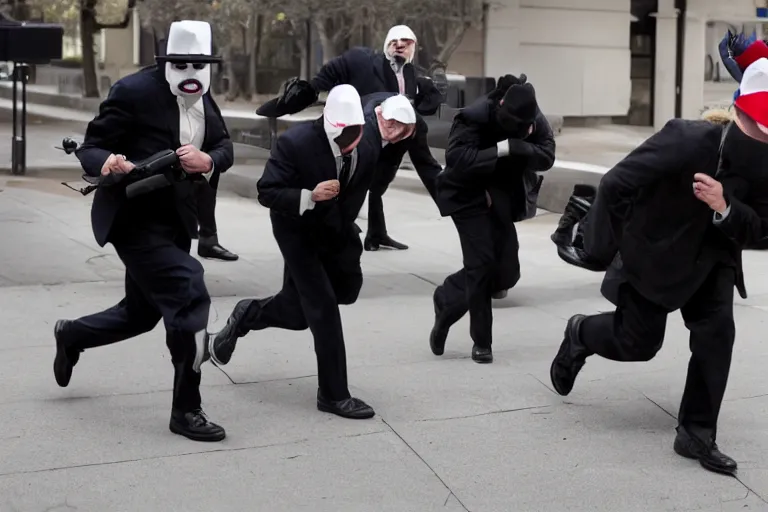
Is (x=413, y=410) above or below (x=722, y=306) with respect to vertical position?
below

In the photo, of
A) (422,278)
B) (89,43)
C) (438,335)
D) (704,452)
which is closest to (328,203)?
(438,335)

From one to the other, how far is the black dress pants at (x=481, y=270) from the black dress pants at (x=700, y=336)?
5.06 feet

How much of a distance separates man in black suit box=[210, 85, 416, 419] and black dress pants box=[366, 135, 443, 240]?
186 cm

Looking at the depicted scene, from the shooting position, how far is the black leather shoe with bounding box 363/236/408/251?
11398 millimetres

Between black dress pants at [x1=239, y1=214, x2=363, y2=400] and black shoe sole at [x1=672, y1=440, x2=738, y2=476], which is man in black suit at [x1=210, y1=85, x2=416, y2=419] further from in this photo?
black shoe sole at [x1=672, y1=440, x2=738, y2=476]

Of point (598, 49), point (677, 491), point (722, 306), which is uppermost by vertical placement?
point (598, 49)

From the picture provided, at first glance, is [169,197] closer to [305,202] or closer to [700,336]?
[305,202]

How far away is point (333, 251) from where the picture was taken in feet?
20.9

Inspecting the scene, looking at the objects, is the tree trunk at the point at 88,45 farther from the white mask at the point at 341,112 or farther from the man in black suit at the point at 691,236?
the man in black suit at the point at 691,236

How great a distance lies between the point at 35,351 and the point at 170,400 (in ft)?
4.45

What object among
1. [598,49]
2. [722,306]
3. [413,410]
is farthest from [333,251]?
[598,49]

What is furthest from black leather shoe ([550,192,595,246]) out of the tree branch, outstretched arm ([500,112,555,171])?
the tree branch

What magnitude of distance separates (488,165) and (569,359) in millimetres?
1329

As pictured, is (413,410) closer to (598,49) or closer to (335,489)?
(335,489)
